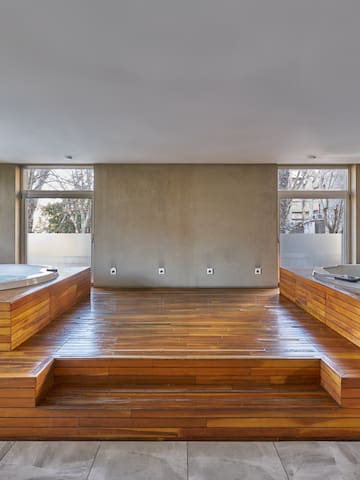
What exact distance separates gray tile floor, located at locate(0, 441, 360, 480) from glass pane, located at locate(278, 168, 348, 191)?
452 centimetres

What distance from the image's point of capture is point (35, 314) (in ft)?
9.09

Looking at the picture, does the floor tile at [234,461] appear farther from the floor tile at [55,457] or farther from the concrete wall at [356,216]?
the concrete wall at [356,216]

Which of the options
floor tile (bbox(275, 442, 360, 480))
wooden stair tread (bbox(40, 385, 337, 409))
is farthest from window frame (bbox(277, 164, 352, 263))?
floor tile (bbox(275, 442, 360, 480))

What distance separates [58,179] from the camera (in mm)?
5742

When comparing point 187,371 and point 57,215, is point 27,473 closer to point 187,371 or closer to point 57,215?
point 187,371

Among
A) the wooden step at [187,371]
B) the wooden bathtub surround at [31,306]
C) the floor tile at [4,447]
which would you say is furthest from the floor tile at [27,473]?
the wooden bathtub surround at [31,306]

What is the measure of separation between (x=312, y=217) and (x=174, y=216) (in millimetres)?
2445

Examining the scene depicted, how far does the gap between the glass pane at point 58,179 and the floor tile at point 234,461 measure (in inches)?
188

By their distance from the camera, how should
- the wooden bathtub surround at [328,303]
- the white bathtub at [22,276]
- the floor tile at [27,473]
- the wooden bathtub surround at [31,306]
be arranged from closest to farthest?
the floor tile at [27,473], the wooden bathtub surround at [31,306], the wooden bathtub surround at [328,303], the white bathtub at [22,276]

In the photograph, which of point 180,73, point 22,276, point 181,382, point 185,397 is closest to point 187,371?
point 181,382

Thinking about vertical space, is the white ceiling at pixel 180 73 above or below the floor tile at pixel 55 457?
above

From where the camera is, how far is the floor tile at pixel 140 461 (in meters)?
1.58

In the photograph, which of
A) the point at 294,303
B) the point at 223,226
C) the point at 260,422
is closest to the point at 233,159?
the point at 223,226

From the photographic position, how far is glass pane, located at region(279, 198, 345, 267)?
18.7ft
